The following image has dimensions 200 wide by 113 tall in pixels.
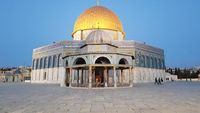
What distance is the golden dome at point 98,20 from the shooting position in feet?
127

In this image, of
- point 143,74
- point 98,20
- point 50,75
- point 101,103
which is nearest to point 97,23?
point 98,20

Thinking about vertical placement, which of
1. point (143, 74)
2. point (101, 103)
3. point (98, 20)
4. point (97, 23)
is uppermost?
point (98, 20)

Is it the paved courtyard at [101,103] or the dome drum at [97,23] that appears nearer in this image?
the paved courtyard at [101,103]

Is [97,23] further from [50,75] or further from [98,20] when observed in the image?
[50,75]

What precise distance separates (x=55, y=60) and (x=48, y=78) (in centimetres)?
Answer: 426

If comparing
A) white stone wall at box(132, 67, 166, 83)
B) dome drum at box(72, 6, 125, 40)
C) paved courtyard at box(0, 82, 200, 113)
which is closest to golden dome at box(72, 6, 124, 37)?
dome drum at box(72, 6, 125, 40)

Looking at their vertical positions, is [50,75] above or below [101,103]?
above

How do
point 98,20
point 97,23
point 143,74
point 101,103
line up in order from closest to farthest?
point 101,103 < point 97,23 < point 98,20 < point 143,74

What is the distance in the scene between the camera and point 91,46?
986 inches

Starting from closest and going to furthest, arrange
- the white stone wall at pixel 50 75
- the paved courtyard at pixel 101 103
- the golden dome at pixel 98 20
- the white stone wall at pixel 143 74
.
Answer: the paved courtyard at pixel 101 103 < the white stone wall at pixel 50 75 < the white stone wall at pixel 143 74 < the golden dome at pixel 98 20

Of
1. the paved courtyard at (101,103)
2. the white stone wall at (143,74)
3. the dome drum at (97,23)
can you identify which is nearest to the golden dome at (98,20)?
the dome drum at (97,23)

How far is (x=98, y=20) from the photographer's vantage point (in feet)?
128

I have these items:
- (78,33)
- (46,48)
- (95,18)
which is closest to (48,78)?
(46,48)

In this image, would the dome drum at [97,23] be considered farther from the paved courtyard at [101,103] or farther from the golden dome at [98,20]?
the paved courtyard at [101,103]
